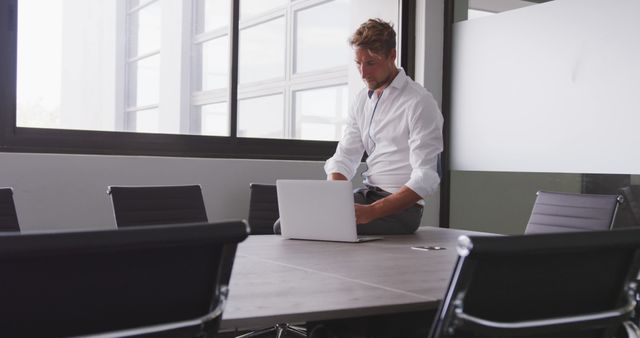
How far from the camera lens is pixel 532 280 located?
1256mm

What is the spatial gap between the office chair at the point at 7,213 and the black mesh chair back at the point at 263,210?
5.19ft

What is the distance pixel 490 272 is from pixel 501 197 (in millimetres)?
3973

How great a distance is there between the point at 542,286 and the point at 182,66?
4.14 metres

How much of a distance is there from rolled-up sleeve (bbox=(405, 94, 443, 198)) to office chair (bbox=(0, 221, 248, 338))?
2.04 metres

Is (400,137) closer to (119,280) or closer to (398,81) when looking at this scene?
(398,81)

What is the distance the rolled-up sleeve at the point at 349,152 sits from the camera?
372 cm

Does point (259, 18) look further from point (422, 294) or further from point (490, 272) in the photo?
point (490, 272)

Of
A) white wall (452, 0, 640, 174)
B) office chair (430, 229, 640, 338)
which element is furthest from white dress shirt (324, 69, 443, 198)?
office chair (430, 229, 640, 338)

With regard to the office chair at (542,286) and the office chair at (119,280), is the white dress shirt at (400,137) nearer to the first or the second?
the office chair at (542,286)

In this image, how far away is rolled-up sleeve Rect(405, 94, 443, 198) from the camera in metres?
3.09

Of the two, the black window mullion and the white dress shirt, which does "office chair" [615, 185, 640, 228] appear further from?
the black window mullion

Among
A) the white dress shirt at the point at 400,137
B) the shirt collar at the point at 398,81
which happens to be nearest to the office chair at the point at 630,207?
the white dress shirt at the point at 400,137

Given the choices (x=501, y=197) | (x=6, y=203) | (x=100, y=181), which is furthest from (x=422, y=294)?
(x=501, y=197)

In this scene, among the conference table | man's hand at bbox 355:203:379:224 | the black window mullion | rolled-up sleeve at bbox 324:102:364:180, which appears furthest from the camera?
the black window mullion
